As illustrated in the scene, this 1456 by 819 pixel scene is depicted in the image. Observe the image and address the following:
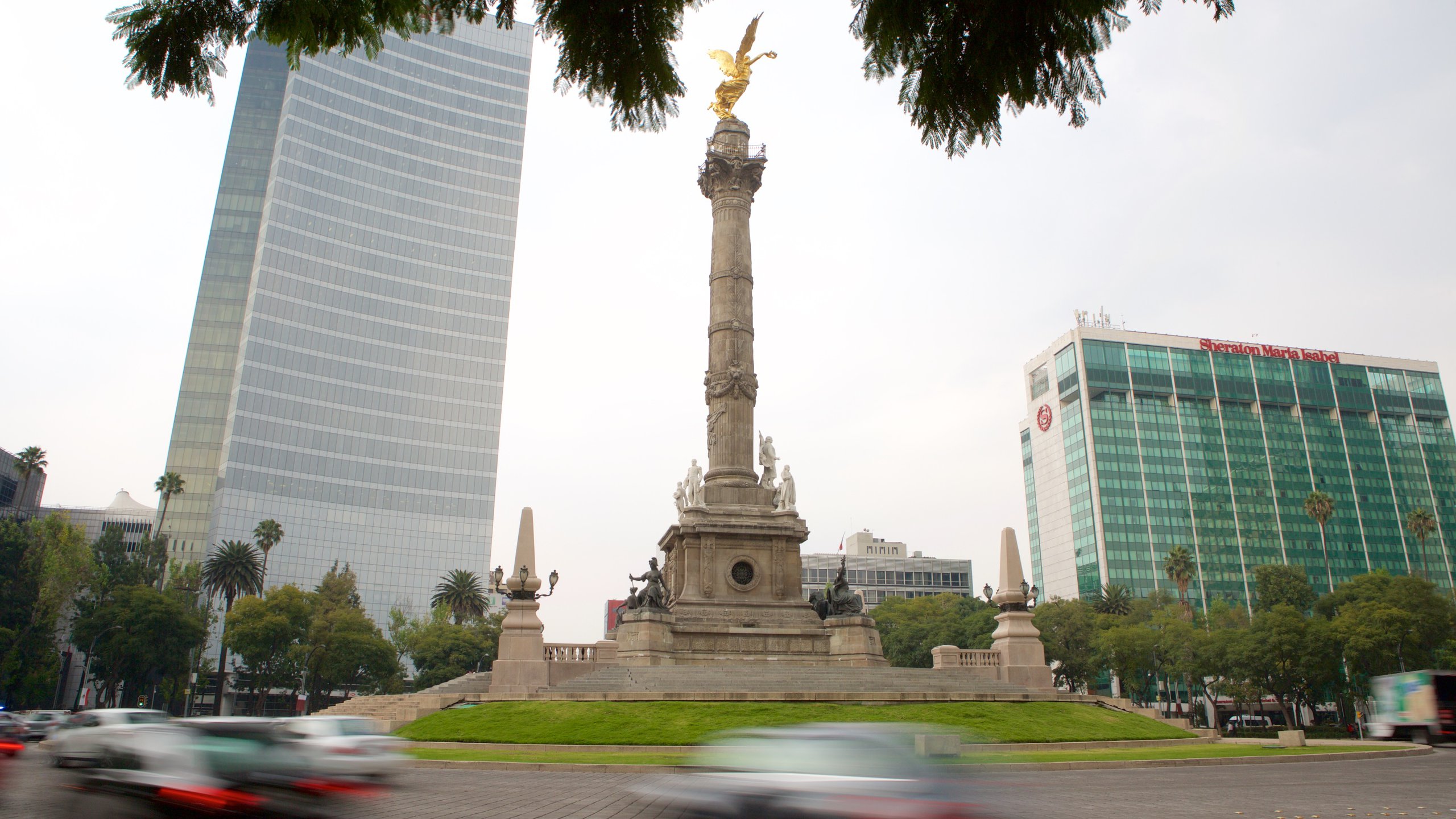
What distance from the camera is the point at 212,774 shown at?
25.8ft

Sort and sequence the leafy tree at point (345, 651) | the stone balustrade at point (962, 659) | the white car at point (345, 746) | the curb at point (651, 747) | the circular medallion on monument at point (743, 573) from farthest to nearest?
1. the leafy tree at point (345, 651)
2. the circular medallion on monument at point (743, 573)
3. the stone balustrade at point (962, 659)
4. the curb at point (651, 747)
5. the white car at point (345, 746)

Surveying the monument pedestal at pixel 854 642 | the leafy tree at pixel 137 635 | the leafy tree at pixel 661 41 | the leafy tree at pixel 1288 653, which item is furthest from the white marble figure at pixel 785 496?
the leafy tree at pixel 137 635

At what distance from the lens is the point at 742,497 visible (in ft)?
118

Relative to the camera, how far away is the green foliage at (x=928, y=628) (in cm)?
7556

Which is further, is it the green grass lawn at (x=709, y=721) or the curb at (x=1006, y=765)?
the green grass lawn at (x=709, y=721)

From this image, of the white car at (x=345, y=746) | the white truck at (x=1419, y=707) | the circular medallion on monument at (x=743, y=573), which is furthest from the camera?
the circular medallion on monument at (x=743, y=573)

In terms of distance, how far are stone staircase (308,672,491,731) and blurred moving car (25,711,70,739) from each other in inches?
339

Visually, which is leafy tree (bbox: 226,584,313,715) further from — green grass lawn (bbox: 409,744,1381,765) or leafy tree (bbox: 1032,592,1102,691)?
leafy tree (bbox: 1032,592,1102,691)

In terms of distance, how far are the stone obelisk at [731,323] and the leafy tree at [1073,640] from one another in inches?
1647

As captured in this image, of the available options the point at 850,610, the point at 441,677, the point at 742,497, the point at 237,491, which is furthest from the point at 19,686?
the point at 850,610

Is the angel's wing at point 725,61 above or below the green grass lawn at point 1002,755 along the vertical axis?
above

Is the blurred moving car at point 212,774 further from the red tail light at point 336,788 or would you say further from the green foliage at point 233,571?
the green foliage at point 233,571

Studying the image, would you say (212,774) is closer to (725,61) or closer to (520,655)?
(520,655)

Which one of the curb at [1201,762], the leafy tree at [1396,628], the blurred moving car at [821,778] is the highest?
the leafy tree at [1396,628]
